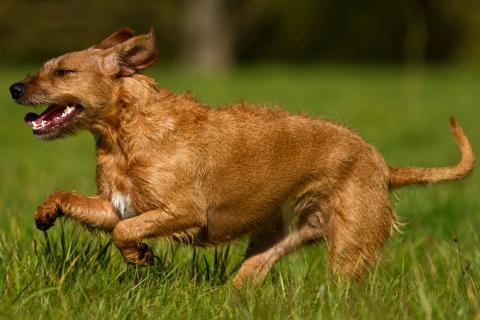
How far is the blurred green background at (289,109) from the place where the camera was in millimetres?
4355

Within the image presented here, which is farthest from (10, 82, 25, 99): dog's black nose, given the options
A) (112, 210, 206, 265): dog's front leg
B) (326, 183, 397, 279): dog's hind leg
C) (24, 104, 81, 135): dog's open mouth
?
(326, 183, 397, 279): dog's hind leg

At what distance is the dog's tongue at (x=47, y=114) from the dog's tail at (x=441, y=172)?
211 centimetres

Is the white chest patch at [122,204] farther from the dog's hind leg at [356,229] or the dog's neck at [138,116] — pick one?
the dog's hind leg at [356,229]

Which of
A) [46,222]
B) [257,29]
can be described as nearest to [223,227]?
[46,222]

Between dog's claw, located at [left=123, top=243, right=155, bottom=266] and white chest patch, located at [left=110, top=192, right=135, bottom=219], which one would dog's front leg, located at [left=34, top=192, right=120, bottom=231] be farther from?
dog's claw, located at [left=123, top=243, right=155, bottom=266]

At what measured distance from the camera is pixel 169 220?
4.98 metres

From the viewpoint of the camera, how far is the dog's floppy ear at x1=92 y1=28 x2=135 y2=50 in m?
5.48

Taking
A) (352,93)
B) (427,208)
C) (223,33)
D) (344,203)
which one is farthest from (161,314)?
(223,33)

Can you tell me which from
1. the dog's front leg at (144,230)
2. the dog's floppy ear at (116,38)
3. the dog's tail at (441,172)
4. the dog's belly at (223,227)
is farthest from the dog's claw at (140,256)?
the dog's tail at (441,172)

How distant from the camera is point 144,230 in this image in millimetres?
4945

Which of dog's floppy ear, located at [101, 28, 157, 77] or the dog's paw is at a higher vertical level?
dog's floppy ear, located at [101, 28, 157, 77]

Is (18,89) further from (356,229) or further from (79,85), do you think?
(356,229)

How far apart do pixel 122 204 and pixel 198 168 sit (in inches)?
18.9

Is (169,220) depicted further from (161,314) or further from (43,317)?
(43,317)
